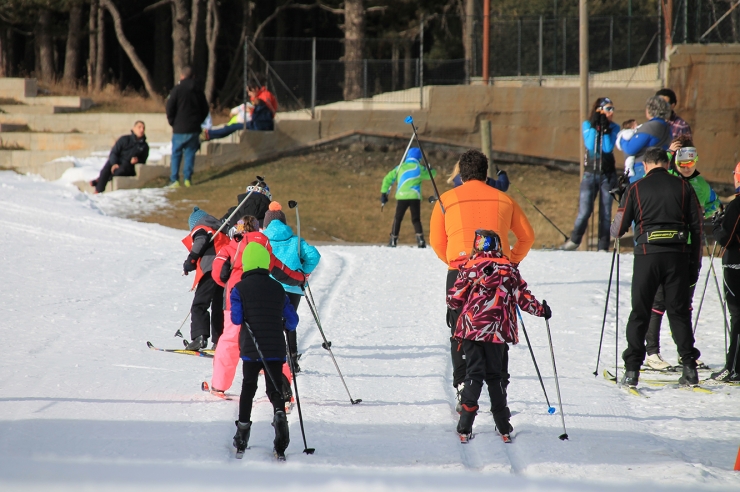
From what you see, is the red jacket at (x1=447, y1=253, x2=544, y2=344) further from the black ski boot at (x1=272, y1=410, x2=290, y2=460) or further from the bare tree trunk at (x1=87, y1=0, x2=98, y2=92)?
the bare tree trunk at (x1=87, y1=0, x2=98, y2=92)

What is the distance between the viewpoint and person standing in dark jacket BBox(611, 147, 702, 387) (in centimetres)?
725

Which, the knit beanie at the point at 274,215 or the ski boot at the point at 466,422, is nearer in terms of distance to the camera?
the ski boot at the point at 466,422

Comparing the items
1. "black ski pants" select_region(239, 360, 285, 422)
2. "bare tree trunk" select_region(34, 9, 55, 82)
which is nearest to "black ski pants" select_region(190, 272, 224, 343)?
"black ski pants" select_region(239, 360, 285, 422)

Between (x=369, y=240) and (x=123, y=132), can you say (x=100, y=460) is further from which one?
(x=123, y=132)

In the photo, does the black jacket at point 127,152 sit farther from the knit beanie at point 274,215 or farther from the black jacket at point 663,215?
the black jacket at point 663,215

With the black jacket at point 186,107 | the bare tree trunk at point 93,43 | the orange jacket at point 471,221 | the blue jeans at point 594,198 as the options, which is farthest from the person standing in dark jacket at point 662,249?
the bare tree trunk at point 93,43

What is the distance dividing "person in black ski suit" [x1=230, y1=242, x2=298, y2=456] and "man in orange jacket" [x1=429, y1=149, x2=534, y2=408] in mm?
1177

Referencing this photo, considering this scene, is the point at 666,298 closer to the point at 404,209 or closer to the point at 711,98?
the point at 404,209

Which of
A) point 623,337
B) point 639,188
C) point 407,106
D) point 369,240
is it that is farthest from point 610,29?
point 639,188

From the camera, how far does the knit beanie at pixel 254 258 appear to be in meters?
6.16

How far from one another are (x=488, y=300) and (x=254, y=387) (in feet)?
5.14

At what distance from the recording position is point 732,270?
766 centimetres

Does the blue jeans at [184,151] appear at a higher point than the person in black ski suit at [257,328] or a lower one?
higher

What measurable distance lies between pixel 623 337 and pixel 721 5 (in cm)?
1428
